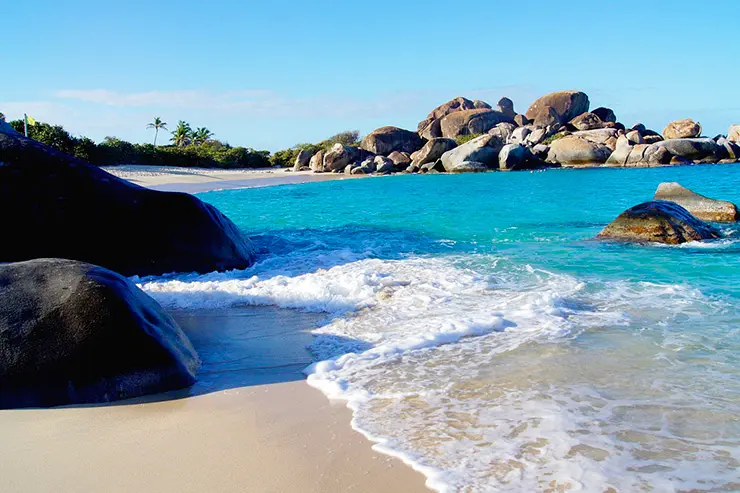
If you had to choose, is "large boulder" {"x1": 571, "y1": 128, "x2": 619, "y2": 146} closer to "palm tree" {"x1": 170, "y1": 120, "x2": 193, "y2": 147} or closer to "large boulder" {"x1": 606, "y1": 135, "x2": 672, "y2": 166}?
"large boulder" {"x1": 606, "y1": 135, "x2": 672, "y2": 166}

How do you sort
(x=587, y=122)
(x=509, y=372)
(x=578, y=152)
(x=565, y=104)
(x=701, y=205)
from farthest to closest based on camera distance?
1. (x=565, y=104)
2. (x=587, y=122)
3. (x=578, y=152)
4. (x=701, y=205)
5. (x=509, y=372)

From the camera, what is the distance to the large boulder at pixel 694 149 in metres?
40.4

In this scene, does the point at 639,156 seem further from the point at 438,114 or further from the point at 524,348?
the point at 524,348

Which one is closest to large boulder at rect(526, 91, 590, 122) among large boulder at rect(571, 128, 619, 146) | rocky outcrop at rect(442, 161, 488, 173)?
large boulder at rect(571, 128, 619, 146)

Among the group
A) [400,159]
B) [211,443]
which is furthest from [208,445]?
[400,159]

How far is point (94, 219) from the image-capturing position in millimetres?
8195

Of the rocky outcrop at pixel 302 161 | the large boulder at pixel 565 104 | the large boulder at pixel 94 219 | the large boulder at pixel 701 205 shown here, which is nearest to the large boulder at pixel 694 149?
the large boulder at pixel 565 104

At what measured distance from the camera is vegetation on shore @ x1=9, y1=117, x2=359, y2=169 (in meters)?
33.7

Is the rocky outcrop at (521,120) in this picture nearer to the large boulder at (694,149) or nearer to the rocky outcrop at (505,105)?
the rocky outcrop at (505,105)

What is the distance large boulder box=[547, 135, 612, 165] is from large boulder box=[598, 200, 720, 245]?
1276 inches

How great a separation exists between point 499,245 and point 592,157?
34.1 m

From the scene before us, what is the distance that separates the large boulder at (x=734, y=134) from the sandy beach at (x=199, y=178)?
2871 cm

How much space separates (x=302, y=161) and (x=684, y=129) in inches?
1103

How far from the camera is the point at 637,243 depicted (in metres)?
10.1
